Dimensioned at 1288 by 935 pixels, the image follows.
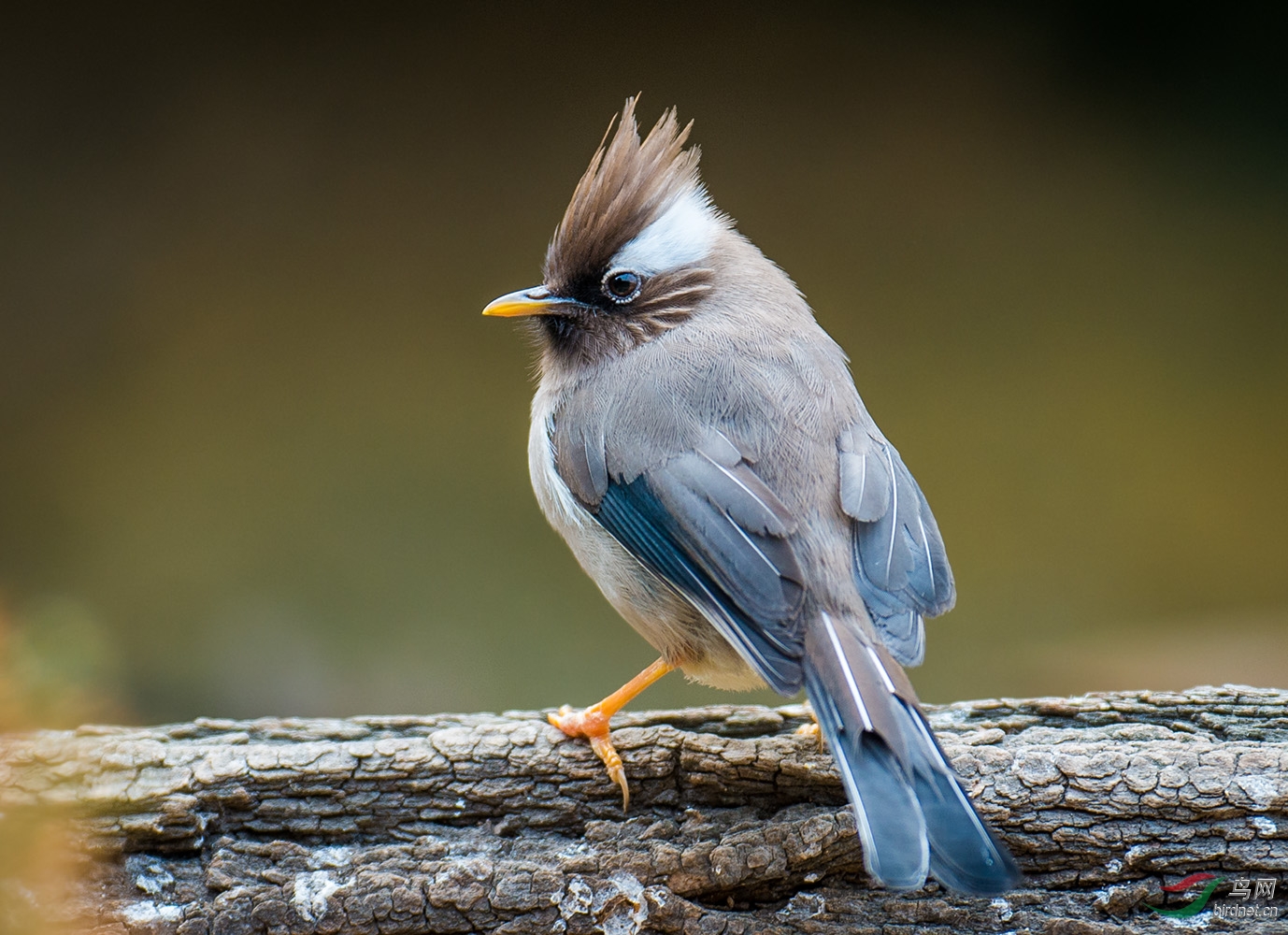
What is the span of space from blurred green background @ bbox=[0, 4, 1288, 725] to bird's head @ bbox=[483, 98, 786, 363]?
2332mm

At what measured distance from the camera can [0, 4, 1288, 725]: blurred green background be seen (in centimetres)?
→ 606

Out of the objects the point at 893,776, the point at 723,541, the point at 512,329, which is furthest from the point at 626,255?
the point at 512,329

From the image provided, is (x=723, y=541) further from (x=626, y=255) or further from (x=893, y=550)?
(x=626, y=255)

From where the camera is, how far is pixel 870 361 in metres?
6.46

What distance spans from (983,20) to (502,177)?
2650 millimetres

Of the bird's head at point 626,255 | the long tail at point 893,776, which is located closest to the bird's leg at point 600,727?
the long tail at point 893,776

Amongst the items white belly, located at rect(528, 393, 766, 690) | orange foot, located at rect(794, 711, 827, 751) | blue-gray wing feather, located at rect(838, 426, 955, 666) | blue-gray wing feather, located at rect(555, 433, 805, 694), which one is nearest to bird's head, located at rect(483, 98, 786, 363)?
white belly, located at rect(528, 393, 766, 690)

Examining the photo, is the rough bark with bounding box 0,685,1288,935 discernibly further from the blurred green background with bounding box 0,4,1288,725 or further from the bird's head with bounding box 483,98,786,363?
the blurred green background with bounding box 0,4,1288,725

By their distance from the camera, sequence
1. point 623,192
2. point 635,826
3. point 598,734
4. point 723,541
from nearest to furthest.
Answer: point 723,541
point 635,826
point 598,734
point 623,192

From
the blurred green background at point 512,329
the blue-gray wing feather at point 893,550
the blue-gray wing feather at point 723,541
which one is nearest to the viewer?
the blue-gray wing feather at point 723,541

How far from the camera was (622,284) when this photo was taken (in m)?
3.84

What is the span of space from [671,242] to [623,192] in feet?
0.80

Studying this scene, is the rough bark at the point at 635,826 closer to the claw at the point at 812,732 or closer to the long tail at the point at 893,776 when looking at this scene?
the claw at the point at 812,732

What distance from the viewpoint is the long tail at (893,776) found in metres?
2.37
